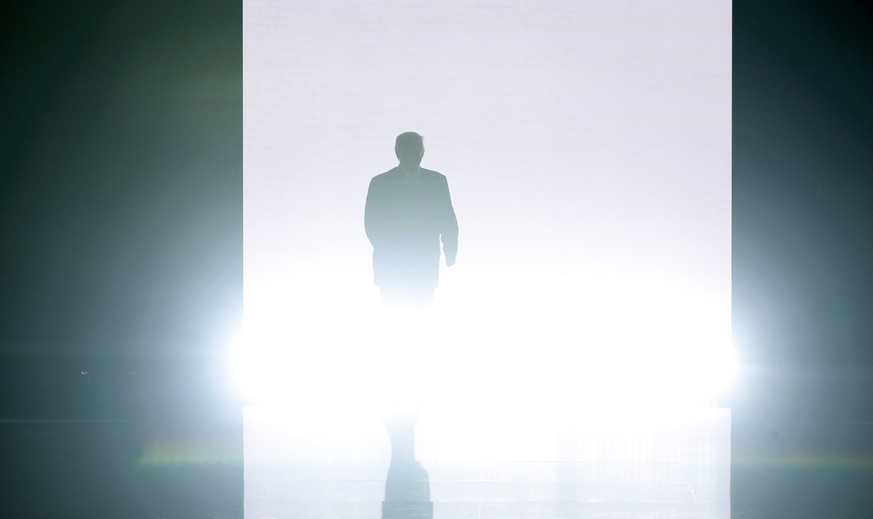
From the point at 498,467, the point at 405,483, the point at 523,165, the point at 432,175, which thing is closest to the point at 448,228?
the point at 432,175

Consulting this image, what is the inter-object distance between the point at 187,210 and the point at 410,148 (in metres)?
1.31

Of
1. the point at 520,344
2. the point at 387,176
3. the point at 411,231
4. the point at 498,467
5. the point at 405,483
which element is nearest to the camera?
the point at 405,483

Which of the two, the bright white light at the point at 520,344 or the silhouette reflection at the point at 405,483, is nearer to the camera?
the silhouette reflection at the point at 405,483

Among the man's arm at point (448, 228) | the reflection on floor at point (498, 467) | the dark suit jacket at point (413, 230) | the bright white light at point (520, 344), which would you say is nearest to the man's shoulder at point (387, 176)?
the dark suit jacket at point (413, 230)

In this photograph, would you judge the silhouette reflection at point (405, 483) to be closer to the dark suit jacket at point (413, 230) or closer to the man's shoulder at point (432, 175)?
the dark suit jacket at point (413, 230)

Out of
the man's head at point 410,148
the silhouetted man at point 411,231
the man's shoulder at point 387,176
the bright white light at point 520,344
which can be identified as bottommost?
the bright white light at point 520,344

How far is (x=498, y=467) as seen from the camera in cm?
402

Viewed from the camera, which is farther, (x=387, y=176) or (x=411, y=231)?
(x=387, y=176)

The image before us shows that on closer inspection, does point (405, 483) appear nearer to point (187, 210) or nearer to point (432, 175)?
point (432, 175)

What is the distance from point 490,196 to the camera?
5.58 metres

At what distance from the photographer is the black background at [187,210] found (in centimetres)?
546

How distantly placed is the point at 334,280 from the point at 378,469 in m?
1.74

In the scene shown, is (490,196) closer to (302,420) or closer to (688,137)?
(688,137)

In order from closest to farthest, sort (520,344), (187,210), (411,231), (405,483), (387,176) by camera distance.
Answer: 1. (405,483)
2. (411,231)
3. (387,176)
4. (520,344)
5. (187,210)
